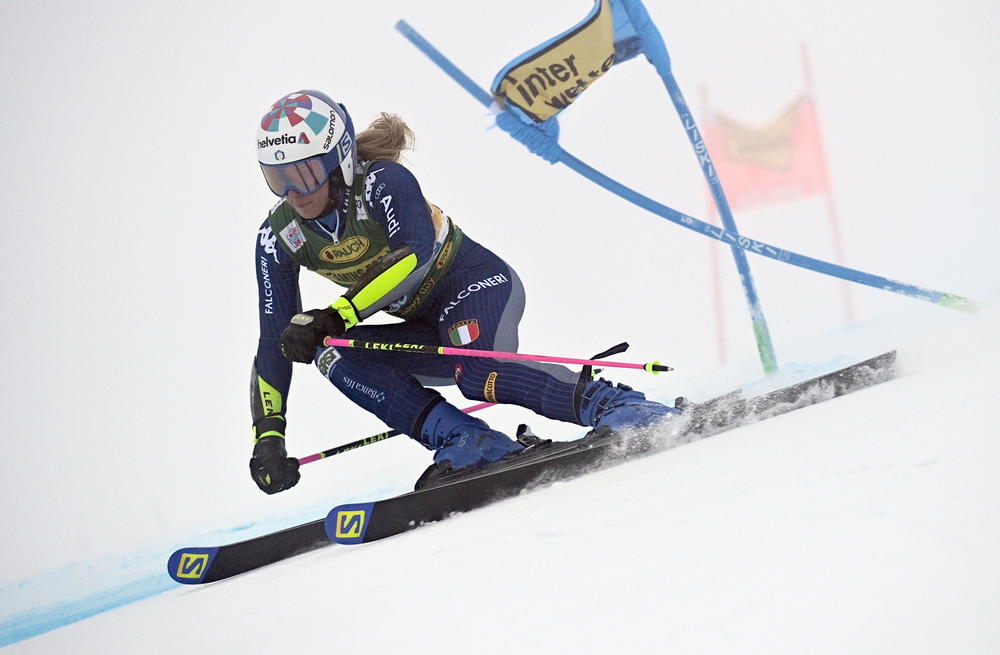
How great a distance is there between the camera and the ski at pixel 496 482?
6.63ft

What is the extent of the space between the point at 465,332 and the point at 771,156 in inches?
164

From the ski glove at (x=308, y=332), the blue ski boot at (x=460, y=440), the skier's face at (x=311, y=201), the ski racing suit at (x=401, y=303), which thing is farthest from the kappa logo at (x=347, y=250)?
the blue ski boot at (x=460, y=440)

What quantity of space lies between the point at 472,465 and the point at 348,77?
4796mm

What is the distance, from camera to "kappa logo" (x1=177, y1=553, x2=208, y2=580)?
2.23 meters

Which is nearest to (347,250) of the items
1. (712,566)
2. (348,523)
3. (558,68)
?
(348,523)

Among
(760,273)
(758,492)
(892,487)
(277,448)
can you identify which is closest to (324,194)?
(277,448)

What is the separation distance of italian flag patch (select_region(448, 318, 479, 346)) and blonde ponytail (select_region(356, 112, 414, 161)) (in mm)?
617

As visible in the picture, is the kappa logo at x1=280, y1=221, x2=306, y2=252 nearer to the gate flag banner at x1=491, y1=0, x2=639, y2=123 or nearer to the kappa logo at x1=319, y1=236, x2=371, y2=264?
the kappa logo at x1=319, y1=236, x2=371, y2=264

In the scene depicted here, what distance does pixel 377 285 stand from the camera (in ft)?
7.70

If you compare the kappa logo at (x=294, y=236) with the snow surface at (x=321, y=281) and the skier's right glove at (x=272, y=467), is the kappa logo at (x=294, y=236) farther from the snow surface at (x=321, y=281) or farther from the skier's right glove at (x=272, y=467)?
the snow surface at (x=321, y=281)

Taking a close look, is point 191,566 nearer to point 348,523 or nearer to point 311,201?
point 348,523

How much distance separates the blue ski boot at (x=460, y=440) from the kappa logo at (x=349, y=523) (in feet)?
1.50

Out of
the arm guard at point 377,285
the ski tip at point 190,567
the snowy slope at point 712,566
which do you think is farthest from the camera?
the arm guard at point 377,285

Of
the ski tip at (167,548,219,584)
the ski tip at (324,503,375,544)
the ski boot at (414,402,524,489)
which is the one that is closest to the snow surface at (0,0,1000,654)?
the ski tip at (167,548,219,584)
